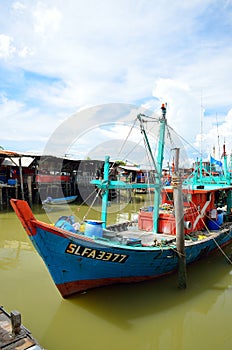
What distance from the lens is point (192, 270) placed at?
916 centimetres

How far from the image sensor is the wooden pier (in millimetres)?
3992

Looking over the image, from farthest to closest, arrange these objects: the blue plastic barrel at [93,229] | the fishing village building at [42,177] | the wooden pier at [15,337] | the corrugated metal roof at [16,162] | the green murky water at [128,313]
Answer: the corrugated metal roof at [16,162] → the fishing village building at [42,177] → the blue plastic barrel at [93,229] → the green murky water at [128,313] → the wooden pier at [15,337]

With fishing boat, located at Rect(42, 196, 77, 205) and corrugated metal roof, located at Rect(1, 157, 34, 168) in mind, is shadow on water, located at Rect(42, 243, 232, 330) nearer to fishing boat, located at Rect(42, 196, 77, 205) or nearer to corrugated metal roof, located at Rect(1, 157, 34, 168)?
fishing boat, located at Rect(42, 196, 77, 205)

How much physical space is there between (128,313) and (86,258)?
5.92 feet

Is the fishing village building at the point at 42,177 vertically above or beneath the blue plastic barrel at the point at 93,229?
above

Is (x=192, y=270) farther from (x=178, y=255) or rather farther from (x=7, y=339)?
(x=7, y=339)

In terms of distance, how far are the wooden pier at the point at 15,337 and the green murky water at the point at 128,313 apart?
3.77ft

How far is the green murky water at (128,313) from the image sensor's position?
5.46 m

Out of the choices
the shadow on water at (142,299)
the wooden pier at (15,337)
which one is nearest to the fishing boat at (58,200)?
the shadow on water at (142,299)

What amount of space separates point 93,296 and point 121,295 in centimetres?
79

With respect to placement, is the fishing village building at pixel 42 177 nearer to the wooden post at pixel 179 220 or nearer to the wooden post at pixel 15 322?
the wooden post at pixel 179 220

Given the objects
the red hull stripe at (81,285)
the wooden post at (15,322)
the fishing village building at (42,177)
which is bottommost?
the red hull stripe at (81,285)

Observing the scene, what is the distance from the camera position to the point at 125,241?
7078 millimetres

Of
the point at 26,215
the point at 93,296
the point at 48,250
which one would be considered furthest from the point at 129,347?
the point at 26,215
